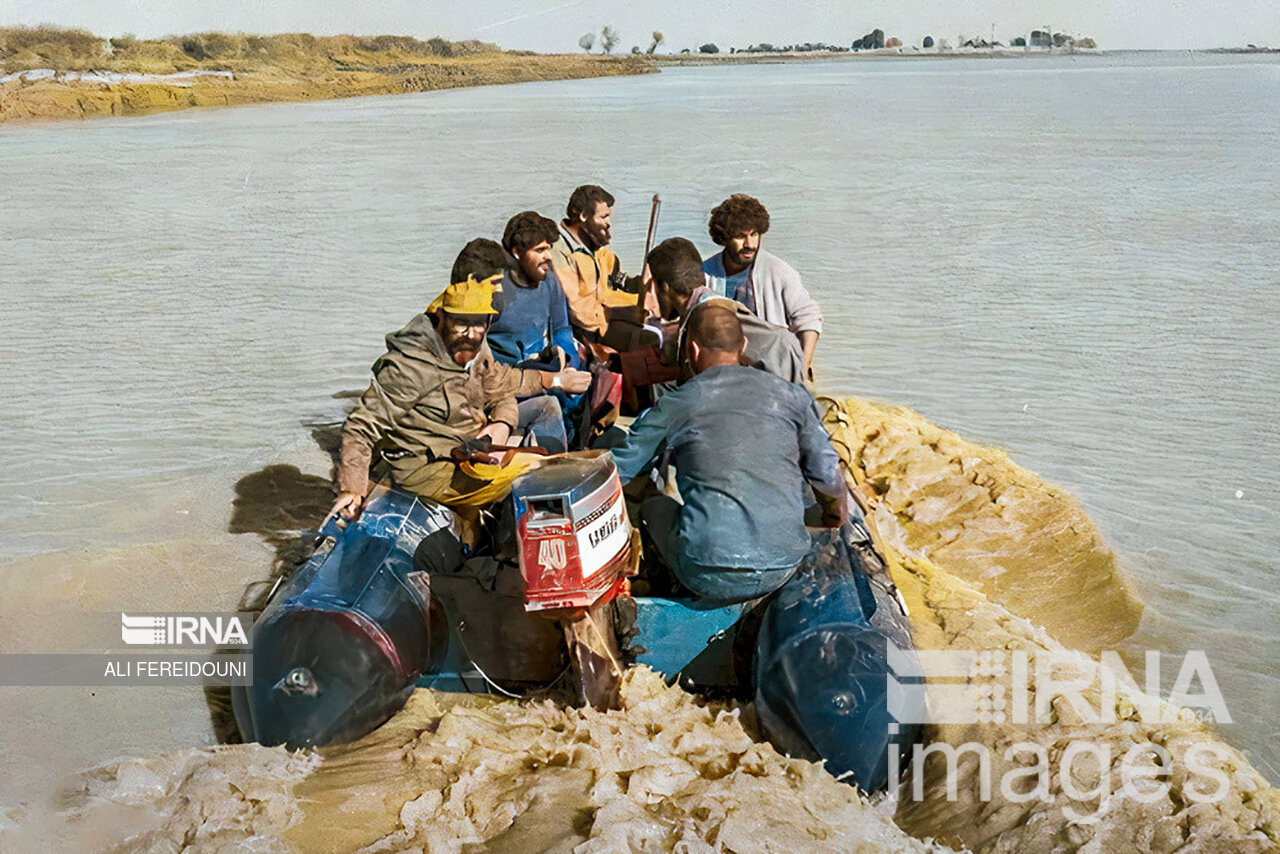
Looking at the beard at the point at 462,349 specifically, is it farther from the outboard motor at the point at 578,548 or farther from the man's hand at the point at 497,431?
the outboard motor at the point at 578,548

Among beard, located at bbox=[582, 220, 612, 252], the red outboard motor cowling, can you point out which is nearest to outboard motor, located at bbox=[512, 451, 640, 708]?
the red outboard motor cowling

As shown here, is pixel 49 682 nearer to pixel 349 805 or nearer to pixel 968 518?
pixel 349 805

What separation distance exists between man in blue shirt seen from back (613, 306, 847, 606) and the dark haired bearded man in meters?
2.05

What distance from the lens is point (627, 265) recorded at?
14945 millimetres

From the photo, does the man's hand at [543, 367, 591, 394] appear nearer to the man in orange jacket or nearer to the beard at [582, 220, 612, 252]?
the man in orange jacket

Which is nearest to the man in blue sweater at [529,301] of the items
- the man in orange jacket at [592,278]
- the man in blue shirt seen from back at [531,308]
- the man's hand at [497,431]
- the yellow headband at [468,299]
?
the man in blue shirt seen from back at [531,308]

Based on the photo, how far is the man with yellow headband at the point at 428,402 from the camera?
453 cm

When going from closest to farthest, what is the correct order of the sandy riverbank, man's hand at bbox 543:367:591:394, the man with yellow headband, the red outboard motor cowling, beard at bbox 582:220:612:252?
1. the red outboard motor cowling
2. the man with yellow headband
3. man's hand at bbox 543:367:591:394
4. beard at bbox 582:220:612:252
5. the sandy riverbank

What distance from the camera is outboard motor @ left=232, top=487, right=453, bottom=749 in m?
3.93

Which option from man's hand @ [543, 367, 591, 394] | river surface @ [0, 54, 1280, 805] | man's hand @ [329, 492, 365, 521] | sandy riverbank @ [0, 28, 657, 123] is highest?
sandy riverbank @ [0, 28, 657, 123]

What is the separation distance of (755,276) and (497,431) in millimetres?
1859

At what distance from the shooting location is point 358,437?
4.46 meters

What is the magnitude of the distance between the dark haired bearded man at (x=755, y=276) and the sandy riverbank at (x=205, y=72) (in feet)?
111

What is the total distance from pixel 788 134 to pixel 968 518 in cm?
2893
